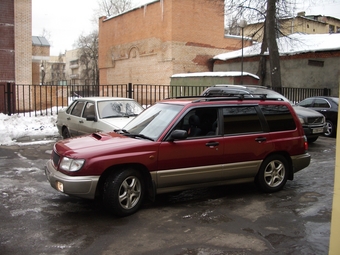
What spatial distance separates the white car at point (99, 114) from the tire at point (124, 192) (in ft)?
12.6

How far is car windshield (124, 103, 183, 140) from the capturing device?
5.96 m

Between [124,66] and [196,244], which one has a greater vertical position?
[124,66]

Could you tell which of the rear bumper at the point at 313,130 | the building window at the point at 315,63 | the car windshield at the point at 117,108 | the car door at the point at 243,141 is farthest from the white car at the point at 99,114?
the building window at the point at 315,63

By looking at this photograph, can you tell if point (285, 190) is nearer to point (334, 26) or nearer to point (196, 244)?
point (196, 244)

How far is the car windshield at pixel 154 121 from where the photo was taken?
5.96 metres

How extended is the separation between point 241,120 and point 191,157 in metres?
1.24

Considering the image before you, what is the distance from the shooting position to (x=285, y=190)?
22.8ft

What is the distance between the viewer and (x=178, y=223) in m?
5.20

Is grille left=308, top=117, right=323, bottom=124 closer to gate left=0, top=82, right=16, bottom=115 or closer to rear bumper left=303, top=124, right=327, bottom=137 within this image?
rear bumper left=303, top=124, right=327, bottom=137

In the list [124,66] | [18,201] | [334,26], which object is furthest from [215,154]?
[334,26]

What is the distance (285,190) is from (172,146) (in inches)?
101

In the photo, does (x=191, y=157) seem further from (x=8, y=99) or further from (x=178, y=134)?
(x=8, y=99)

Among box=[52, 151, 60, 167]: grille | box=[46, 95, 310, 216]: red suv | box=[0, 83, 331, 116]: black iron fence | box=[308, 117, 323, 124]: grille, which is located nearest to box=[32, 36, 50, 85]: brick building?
box=[0, 83, 331, 116]: black iron fence

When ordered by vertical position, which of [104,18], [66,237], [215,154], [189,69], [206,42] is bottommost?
[66,237]
